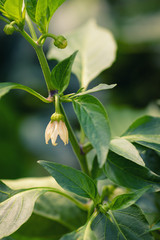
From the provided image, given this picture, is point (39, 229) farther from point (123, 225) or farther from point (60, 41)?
point (60, 41)

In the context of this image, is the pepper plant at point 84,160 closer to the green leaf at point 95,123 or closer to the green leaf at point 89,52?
the green leaf at point 95,123

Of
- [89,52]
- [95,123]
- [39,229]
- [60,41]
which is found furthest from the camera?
[89,52]

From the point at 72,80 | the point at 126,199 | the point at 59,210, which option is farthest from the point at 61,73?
the point at 72,80

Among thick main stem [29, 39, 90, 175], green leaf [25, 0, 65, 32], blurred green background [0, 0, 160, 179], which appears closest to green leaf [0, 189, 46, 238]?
thick main stem [29, 39, 90, 175]

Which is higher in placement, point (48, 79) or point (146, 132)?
point (48, 79)

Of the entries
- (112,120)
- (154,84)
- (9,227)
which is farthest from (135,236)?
(154,84)

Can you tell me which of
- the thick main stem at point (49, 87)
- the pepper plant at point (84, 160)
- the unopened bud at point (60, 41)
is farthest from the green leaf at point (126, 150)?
the unopened bud at point (60, 41)

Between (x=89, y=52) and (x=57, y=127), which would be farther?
(x=89, y=52)
